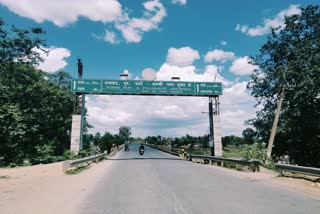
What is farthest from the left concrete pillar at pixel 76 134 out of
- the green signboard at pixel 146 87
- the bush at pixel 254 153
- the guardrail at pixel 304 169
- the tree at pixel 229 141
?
the tree at pixel 229 141

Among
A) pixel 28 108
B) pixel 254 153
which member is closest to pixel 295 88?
pixel 254 153

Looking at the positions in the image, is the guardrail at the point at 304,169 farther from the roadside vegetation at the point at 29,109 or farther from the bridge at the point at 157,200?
the roadside vegetation at the point at 29,109

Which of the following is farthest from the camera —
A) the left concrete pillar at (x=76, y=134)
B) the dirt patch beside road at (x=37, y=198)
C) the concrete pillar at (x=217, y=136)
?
the concrete pillar at (x=217, y=136)

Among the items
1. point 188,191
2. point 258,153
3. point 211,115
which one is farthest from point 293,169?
point 211,115

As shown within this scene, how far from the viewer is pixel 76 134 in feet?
98.5

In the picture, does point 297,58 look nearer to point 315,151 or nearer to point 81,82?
point 315,151

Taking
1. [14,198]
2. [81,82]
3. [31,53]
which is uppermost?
[31,53]

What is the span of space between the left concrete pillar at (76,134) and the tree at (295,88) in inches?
739

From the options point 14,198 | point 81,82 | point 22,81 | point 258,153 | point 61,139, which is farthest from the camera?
point 61,139

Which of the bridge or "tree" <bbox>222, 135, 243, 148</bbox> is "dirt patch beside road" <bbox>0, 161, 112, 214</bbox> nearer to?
the bridge

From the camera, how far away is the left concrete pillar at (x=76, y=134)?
2974 cm

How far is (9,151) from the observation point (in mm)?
28047

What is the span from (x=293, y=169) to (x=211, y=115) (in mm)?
19937

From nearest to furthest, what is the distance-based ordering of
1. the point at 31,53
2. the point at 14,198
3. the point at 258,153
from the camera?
the point at 14,198 → the point at 258,153 → the point at 31,53
